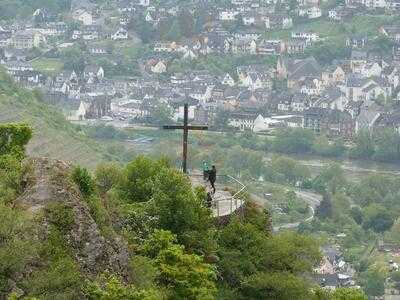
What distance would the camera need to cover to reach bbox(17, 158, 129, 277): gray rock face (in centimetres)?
628

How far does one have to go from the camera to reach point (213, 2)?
67.3 meters

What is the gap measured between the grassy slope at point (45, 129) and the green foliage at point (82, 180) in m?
18.7

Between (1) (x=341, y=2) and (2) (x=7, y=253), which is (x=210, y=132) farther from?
(2) (x=7, y=253)

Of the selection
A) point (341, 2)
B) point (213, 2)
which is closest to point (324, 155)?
point (341, 2)

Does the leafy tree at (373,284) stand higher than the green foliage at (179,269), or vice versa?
the green foliage at (179,269)

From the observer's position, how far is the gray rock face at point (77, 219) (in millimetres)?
6277

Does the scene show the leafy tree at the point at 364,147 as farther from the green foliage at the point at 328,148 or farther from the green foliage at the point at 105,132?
the green foliage at the point at 105,132

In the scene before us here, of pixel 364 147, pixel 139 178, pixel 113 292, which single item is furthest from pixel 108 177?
pixel 364 147

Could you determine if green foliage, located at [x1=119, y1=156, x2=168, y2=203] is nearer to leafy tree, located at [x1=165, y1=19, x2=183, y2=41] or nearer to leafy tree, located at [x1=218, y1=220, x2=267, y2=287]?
leafy tree, located at [x1=218, y1=220, x2=267, y2=287]

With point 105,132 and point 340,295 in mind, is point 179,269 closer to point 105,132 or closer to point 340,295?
point 340,295

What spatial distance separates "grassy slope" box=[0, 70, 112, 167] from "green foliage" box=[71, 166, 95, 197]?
18.7 metres

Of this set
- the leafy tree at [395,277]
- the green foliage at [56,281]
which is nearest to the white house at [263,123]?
the leafy tree at [395,277]

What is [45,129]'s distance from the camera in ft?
96.7

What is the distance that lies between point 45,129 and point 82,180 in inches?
903
